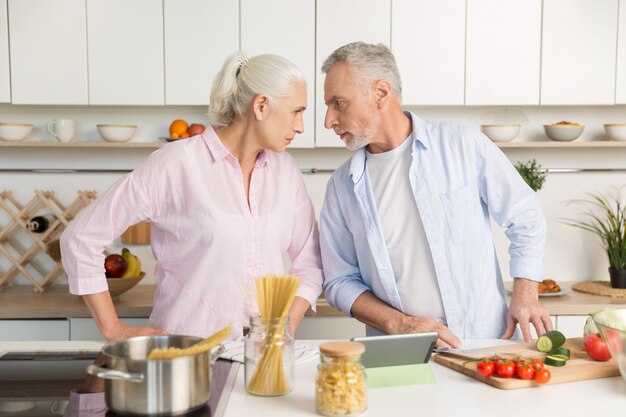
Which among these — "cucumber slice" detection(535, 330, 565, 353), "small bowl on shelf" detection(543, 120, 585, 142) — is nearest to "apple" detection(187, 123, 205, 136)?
"small bowl on shelf" detection(543, 120, 585, 142)

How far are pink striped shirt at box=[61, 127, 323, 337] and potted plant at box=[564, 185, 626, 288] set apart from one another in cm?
178

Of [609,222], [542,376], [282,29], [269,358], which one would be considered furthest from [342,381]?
[609,222]

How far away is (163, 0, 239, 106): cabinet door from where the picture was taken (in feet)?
10.1

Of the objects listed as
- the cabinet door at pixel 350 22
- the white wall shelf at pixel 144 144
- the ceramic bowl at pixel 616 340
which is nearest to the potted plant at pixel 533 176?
the white wall shelf at pixel 144 144

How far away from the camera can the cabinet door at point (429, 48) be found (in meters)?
3.07

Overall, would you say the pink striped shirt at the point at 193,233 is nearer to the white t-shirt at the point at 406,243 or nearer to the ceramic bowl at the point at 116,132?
the white t-shirt at the point at 406,243

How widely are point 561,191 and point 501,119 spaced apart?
0.46 meters

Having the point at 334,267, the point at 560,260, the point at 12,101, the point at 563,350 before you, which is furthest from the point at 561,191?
the point at 12,101

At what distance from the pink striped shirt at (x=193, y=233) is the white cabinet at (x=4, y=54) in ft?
4.74

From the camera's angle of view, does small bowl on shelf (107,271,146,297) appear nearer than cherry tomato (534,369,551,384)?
No

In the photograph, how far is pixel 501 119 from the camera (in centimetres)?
344

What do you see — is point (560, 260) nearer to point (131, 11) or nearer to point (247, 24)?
point (247, 24)

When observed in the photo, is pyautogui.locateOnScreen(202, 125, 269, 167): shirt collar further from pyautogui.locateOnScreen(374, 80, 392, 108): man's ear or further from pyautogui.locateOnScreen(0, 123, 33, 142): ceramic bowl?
pyautogui.locateOnScreen(0, 123, 33, 142): ceramic bowl

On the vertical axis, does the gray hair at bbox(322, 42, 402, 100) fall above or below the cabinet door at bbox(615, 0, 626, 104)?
below
